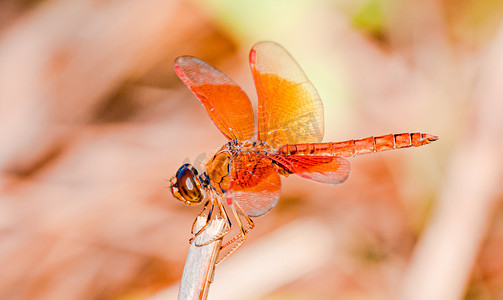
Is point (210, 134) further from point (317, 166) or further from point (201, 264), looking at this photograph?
point (201, 264)

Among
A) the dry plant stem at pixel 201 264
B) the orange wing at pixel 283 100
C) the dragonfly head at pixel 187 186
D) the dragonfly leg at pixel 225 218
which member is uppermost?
the orange wing at pixel 283 100

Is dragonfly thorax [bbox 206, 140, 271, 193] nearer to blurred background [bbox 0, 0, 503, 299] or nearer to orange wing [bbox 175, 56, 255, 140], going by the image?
orange wing [bbox 175, 56, 255, 140]

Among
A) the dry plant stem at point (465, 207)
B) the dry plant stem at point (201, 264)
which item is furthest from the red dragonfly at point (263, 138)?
the dry plant stem at point (465, 207)

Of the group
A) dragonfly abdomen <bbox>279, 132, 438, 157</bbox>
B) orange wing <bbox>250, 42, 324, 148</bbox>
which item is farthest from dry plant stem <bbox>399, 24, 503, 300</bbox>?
orange wing <bbox>250, 42, 324, 148</bbox>

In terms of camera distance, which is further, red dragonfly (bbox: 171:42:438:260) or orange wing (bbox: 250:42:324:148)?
orange wing (bbox: 250:42:324:148)

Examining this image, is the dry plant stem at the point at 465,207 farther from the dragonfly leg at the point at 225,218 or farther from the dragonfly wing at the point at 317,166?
the dragonfly leg at the point at 225,218

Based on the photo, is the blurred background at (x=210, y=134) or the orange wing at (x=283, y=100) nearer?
the orange wing at (x=283, y=100)

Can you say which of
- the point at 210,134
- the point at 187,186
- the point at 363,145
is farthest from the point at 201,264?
the point at 210,134

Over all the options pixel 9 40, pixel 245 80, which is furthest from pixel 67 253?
pixel 245 80
